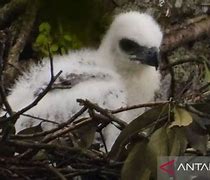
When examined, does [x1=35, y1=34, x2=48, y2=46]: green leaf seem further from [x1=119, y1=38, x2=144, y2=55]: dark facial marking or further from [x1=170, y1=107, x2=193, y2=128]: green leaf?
[x1=170, y1=107, x2=193, y2=128]: green leaf

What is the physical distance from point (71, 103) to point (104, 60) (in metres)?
0.44

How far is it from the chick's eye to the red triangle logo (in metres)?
0.86

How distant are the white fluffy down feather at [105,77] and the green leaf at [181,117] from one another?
1.31 ft

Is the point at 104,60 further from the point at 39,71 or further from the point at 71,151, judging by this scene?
the point at 71,151

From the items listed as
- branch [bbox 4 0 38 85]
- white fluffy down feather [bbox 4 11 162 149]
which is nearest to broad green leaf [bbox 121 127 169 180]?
white fluffy down feather [bbox 4 11 162 149]

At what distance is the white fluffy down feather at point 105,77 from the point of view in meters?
2.34

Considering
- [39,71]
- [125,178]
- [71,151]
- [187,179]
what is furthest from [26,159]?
[39,71]

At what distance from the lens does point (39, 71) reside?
Result: 102 inches

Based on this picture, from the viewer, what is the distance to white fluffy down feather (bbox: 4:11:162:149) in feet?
7.66

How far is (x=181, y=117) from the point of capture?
1.90 meters

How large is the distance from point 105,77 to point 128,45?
0.35m

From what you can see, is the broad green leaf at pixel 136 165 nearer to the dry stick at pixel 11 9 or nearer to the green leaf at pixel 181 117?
the green leaf at pixel 181 117

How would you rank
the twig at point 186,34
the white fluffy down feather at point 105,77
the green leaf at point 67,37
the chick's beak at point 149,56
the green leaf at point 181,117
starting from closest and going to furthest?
the green leaf at point 181,117, the white fluffy down feather at point 105,77, the chick's beak at point 149,56, the green leaf at point 67,37, the twig at point 186,34

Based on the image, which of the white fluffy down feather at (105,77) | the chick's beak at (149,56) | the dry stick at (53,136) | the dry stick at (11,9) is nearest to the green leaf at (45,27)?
the dry stick at (11,9)
